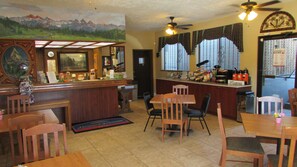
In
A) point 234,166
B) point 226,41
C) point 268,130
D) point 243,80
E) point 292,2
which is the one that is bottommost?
point 234,166

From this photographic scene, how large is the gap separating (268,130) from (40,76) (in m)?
4.92

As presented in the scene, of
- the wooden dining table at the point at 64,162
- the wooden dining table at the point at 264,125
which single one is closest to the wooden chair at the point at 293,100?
the wooden dining table at the point at 264,125

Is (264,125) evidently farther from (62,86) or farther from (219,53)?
(219,53)

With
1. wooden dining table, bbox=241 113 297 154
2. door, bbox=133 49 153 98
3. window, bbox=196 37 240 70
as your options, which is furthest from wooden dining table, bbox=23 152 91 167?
door, bbox=133 49 153 98

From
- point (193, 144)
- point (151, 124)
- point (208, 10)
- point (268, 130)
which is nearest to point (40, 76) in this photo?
point (151, 124)

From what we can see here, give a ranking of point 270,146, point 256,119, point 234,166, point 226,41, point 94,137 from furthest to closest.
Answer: point 226,41
point 94,137
point 270,146
point 234,166
point 256,119

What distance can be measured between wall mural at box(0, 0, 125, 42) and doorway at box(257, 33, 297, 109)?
3.59 m

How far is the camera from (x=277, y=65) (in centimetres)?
504

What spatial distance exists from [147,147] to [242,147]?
1.72m

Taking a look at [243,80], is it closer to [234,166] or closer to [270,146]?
[270,146]

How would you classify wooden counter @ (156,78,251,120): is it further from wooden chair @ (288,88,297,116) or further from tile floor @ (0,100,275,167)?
wooden chair @ (288,88,297,116)

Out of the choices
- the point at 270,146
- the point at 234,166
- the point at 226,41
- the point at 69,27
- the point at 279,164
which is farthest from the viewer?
the point at 226,41

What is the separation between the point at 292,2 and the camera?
464 centimetres

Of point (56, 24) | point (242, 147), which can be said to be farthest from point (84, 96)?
point (242, 147)
